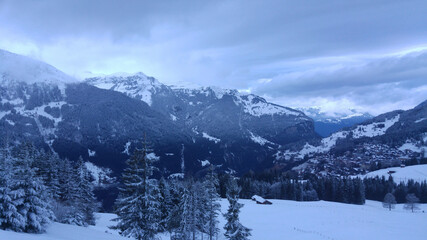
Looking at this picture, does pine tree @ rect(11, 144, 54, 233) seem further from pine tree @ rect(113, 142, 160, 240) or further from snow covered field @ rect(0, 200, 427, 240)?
snow covered field @ rect(0, 200, 427, 240)

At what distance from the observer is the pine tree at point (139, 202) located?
2623 cm

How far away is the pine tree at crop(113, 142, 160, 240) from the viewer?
2623cm

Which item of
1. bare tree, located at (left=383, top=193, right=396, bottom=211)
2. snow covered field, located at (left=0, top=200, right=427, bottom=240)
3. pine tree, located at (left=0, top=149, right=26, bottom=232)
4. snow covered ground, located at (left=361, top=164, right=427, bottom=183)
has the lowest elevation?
snow covered field, located at (left=0, top=200, right=427, bottom=240)

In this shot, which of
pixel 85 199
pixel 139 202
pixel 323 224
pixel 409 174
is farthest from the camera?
pixel 409 174

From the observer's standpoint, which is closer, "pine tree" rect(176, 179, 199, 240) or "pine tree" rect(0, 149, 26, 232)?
"pine tree" rect(0, 149, 26, 232)

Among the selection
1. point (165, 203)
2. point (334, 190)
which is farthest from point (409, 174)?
point (165, 203)

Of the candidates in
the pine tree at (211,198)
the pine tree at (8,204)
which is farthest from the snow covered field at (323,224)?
the pine tree at (8,204)

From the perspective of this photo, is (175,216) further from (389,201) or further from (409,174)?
(409,174)

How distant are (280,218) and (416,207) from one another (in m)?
59.0

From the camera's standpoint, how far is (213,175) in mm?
42062

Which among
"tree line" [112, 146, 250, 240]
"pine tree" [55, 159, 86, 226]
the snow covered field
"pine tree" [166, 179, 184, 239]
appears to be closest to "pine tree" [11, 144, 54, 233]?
"tree line" [112, 146, 250, 240]

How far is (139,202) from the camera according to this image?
26.3 meters

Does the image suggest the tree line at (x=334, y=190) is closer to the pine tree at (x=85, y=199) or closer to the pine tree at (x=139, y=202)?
the pine tree at (x=85, y=199)

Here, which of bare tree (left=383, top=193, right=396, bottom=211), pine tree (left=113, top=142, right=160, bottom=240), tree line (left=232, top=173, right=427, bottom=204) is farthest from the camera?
tree line (left=232, top=173, right=427, bottom=204)
